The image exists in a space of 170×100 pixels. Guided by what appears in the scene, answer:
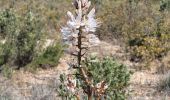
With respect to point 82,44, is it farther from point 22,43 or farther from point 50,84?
point 22,43

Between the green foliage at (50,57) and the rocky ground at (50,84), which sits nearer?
the rocky ground at (50,84)

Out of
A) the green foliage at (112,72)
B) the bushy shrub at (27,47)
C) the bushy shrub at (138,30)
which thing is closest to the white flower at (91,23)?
the green foliage at (112,72)

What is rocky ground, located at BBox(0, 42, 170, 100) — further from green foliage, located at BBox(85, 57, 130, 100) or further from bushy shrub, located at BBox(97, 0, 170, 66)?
bushy shrub, located at BBox(97, 0, 170, 66)

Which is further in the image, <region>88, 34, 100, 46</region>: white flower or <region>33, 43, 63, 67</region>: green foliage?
<region>33, 43, 63, 67</region>: green foliage

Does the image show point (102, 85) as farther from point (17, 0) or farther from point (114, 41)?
point (17, 0)

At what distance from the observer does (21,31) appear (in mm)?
10227

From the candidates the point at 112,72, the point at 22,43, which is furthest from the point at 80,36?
the point at 22,43

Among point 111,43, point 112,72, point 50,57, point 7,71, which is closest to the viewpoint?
point 112,72

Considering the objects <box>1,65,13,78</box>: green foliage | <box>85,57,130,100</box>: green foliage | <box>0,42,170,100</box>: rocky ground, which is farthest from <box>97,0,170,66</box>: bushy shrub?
<box>1,65,13,78</box>: green foliage

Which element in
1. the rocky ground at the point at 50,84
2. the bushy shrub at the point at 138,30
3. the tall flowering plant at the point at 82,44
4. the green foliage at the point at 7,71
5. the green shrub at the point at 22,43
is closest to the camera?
the tall flowering plant at the point at 82,44

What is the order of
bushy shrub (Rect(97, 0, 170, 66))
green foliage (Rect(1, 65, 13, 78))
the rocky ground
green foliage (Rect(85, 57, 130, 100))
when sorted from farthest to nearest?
bushy shrub (Rect(97, 0, 170, 66)), green foliage (Rect(1, 65, 13, 78)), the rocky ground, green foliage (Rect(85, 57, 130, 100))

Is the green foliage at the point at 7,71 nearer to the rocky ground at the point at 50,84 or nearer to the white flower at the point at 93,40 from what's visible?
the rocky ground at the point at 50,84

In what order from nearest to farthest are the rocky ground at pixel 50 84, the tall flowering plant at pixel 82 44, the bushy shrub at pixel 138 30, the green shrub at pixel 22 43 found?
the tall flowering plant at pixel 82 44
the rocky ground at pixel 50 84
the green shrub at pixel 22 43
the bushy shrub at pixel 138 30

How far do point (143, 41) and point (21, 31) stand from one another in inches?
121
